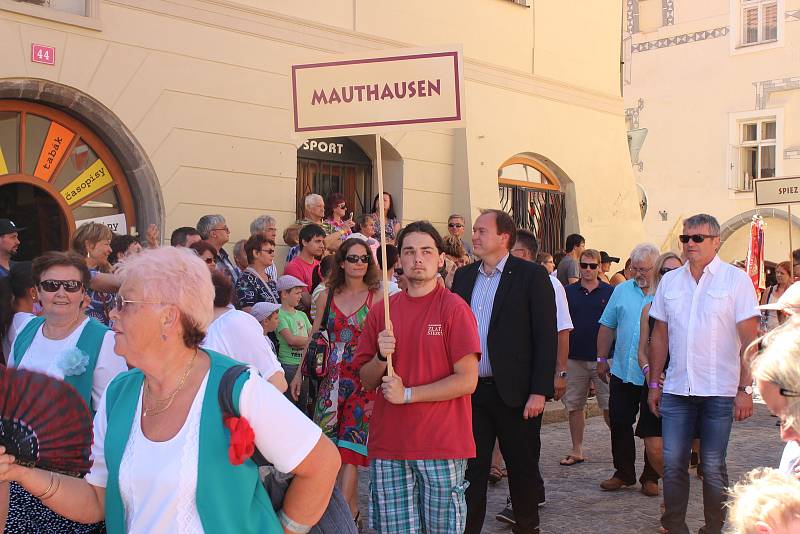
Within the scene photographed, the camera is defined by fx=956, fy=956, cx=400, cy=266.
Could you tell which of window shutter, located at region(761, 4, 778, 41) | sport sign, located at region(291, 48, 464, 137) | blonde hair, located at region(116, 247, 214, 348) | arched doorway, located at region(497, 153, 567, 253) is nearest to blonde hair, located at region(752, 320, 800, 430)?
blonde hair, located at region(116, 247, 214, 348)

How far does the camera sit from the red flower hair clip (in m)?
2.65

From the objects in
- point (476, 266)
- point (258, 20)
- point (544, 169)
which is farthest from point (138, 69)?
point (544, 169)

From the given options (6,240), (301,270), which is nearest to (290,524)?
(6,240)

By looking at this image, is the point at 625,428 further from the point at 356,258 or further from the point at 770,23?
the point at 770,23

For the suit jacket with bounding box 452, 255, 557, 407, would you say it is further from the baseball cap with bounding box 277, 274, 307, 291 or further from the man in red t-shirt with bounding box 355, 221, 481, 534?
the baseball cap with bounding box 277, 274, 307, 291

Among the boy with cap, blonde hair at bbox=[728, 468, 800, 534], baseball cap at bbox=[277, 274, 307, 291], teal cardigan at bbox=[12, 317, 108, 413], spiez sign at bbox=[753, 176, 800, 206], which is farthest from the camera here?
A: spiez sign at bbox=[753, 176, 800, 206]

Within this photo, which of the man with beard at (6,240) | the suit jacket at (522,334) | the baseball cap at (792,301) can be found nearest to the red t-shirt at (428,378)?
the suit jacket at (522,334)

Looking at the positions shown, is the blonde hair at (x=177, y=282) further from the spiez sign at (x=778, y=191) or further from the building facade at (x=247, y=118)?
the spiez sign at (x=778, y=191)

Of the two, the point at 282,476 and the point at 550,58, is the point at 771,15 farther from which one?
the point at 282,476

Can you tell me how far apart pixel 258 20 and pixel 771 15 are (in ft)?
68.0

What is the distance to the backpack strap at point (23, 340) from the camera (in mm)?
4422

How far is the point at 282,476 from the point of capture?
9.45 ft

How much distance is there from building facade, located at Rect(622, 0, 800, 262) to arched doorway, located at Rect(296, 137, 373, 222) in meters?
16.2

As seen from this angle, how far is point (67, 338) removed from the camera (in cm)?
440
